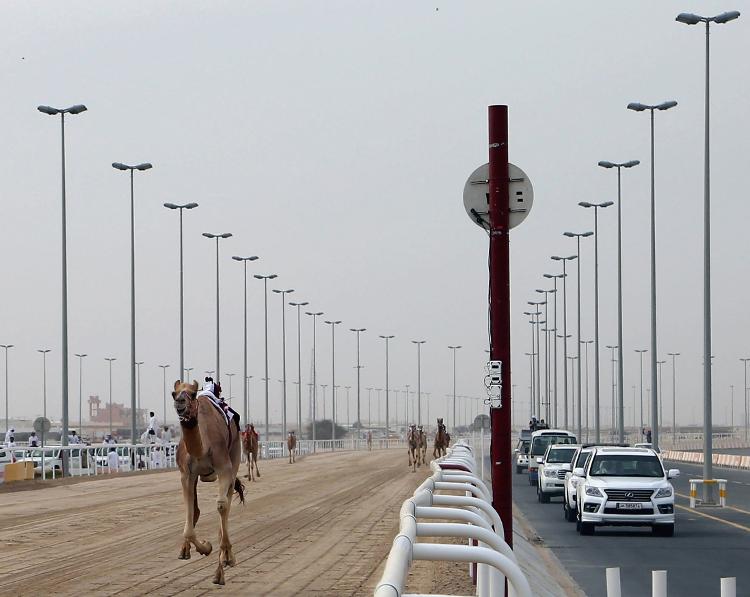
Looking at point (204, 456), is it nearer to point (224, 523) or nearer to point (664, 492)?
point (224, 523)

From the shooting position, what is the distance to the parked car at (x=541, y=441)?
53.7m

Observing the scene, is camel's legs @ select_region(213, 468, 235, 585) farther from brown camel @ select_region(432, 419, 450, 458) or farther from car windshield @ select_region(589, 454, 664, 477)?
brown camel @ select_region(432, 419, 450, 458)

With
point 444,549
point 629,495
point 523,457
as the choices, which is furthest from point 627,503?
point 523,457

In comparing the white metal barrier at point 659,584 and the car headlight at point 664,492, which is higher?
the white metal barrier at point 659,584

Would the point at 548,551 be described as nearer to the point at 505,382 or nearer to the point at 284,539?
the point at 284,539

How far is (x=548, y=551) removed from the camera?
2516cm

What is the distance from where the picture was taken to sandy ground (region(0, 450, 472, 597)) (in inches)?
661

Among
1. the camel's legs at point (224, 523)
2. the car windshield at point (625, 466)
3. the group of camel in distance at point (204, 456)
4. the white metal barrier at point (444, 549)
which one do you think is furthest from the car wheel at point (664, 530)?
the white metal barrier at point (444, 549)

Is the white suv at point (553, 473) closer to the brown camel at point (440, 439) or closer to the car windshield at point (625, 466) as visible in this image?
the car windshield at point (625, 466)

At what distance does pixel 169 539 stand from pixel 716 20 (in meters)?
25.4

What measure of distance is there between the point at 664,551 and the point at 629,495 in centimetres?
408

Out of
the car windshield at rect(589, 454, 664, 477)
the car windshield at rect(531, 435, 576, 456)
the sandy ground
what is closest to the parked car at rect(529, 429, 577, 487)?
the car windshield at rect(531, 435, 576, 456)

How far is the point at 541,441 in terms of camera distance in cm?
5491

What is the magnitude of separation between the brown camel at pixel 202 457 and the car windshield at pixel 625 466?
14.2m
